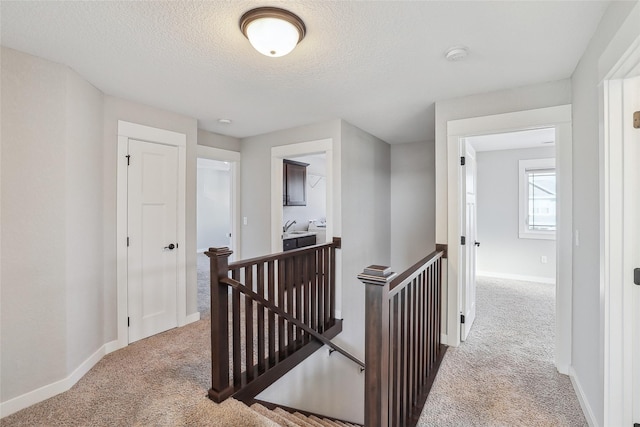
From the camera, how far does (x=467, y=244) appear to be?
118 inches

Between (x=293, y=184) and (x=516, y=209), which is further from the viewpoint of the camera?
(x=293, y=184)

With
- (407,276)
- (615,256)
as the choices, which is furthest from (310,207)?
(615,256)

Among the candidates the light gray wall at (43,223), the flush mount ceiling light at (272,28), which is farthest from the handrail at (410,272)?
the light gray wall at (43,223)

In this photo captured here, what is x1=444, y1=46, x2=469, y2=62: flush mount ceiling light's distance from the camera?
1.93m

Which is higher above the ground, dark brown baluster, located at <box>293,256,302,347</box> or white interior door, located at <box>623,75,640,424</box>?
white interior door, located at <box>623,75,640,424</box>

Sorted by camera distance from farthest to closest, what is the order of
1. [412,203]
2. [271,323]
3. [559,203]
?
[412,203], [271,323], [559,203]

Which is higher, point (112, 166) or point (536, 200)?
point (112, 166)

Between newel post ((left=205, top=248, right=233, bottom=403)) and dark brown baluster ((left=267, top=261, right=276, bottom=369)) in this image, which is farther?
dark brown baluster ((left=267, top=261, right=276, bottom=369))

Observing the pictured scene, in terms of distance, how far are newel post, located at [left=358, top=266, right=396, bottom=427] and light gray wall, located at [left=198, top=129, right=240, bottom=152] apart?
3.44m

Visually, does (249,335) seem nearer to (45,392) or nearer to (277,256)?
(277,256)

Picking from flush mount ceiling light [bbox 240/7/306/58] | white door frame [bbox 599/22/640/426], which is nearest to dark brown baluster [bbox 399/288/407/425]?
white door frame [bbox 599/22/640/426]

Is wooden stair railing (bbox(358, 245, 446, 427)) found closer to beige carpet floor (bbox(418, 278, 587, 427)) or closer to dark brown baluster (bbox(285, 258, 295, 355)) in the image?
beige carpet floor (bbox(418, 278, 587, 427))

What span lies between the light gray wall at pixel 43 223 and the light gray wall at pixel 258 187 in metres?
2.06

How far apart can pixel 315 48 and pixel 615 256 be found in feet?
6.86
